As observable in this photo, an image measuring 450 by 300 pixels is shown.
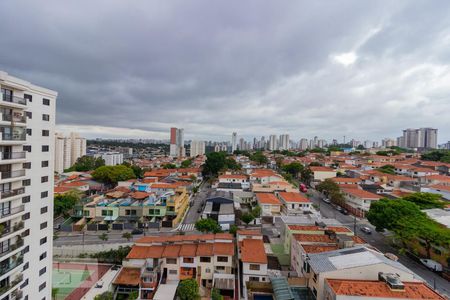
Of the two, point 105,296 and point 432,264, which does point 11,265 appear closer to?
point 105,296

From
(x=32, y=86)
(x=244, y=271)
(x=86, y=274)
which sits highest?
(x=32, y=86)

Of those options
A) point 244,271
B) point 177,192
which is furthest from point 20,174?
point 177,192

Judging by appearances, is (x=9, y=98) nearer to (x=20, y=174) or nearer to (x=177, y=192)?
(x=20, y=174)

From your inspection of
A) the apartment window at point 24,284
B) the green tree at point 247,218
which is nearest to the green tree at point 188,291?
the apartment window at point 24,284

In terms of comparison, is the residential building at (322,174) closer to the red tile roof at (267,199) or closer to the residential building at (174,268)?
the red tile roof at (267,199)

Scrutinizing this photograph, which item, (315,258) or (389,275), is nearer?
(389,275)

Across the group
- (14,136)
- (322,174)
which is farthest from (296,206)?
(14,136)

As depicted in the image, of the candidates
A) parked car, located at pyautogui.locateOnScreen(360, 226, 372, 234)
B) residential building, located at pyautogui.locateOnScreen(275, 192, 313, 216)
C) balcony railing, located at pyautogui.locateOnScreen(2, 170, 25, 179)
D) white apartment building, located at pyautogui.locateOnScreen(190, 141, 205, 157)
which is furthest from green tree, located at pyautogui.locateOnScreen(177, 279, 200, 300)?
white apartment building, located at pyautogui.locateOnScreen(190, 141, 205, 157)
